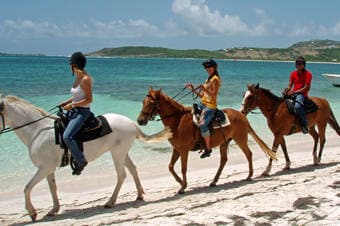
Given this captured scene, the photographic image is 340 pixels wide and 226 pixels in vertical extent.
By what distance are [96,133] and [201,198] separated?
6.89 ft

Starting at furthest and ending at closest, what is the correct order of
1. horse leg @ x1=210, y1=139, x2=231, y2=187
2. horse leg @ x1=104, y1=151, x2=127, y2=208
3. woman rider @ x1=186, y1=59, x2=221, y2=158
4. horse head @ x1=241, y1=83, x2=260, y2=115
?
1. horse head @ x1=241, y1=83, x2=260, y2=115
2. horse leg @ x1=210, y1=139, x2=231, y2=187
3. woman rider @ x1=186, y1=59, x2=221, y2=158
4. horse leg @ x1=104, y1=151, x2=127, y2=208

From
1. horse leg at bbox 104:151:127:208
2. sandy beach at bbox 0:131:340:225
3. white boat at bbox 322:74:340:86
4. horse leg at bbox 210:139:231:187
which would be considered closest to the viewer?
sandy beach at bbox 0:131:340:225

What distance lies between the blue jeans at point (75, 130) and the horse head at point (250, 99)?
4.13m

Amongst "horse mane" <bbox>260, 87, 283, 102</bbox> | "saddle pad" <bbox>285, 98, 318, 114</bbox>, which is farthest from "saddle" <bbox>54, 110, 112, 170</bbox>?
"saddle pad" <bbox>285, 98, 318, 114</bbox>

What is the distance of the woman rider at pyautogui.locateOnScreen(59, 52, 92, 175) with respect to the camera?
7016mm

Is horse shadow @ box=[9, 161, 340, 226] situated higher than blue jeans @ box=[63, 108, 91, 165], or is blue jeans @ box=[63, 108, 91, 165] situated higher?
blue jeans @ box=[63, 108, 91, 165]

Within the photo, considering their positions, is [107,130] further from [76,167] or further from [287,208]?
[287,208]

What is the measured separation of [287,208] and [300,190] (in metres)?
1.10

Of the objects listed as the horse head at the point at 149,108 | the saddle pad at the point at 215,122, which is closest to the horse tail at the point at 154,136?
the horse head at the point at 149,108

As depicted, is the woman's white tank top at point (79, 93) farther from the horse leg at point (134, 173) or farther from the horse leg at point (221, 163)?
the horse leg at point (221, 163)

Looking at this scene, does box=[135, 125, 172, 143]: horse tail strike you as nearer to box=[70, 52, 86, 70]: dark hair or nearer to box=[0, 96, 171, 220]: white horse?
box=[0, 96, 171, 220]: white horse

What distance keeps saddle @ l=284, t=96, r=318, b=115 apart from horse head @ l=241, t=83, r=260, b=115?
0.85 meters

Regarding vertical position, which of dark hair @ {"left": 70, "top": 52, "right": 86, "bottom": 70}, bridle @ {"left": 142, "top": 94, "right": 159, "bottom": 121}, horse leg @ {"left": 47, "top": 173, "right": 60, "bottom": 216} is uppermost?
dark hair @ {"left": 70, "top": 52, "right": 86, "bottom": 70}

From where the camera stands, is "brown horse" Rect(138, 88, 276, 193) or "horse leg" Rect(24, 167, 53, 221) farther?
"brown horse" Rect(138, 88, 276, 193)
